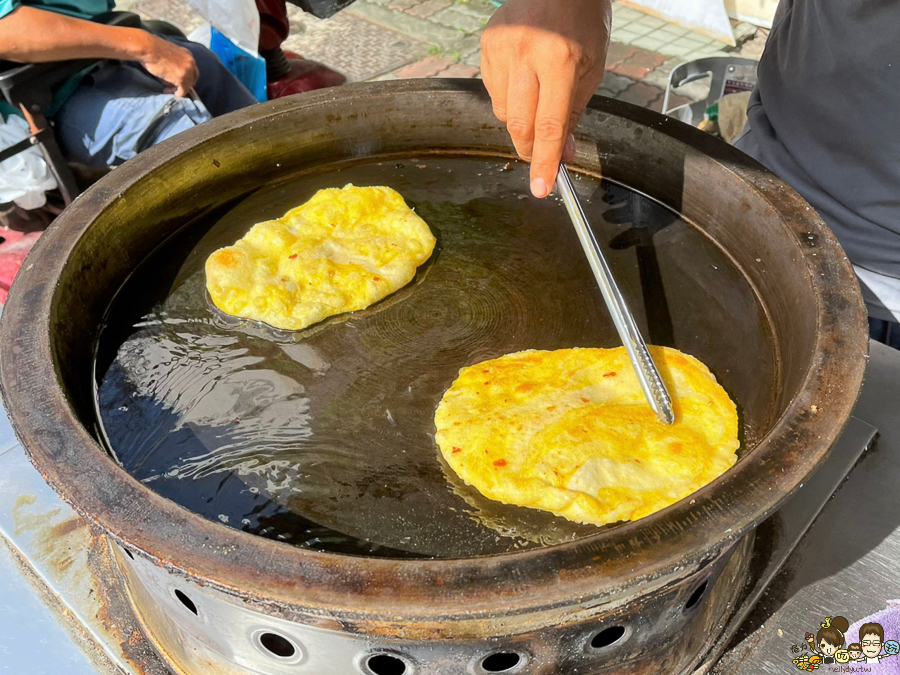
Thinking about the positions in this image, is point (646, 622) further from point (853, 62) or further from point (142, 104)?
point (142, 104)

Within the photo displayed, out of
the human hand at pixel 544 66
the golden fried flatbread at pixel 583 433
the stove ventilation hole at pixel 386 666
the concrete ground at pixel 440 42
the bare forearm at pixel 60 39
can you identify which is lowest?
the concrete ground at pixel 440 42

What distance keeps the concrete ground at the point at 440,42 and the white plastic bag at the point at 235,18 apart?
178cm

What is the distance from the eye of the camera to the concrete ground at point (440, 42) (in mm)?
6668

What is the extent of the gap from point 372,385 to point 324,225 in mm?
810

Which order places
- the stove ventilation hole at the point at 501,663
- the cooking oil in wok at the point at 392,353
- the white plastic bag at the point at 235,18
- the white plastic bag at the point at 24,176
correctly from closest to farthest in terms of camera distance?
the stove ventilation hole at the point at 501,663, the cooking oil in wok at the point at 392,353, the white plastic bag at the point at 24,176, the white plastic bag at the point at 235,18

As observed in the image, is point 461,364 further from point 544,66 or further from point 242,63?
point 242,63

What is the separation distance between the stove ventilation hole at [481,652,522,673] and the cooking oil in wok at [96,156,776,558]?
0.24 metres

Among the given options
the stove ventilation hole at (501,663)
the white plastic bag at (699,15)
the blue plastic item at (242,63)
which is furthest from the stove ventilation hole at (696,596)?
the white plastic bag at (699,15)

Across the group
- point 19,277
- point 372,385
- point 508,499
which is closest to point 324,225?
point 372,385

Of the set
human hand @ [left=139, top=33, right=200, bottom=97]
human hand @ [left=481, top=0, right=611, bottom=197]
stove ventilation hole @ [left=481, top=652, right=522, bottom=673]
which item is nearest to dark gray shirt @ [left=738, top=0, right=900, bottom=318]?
human hand @ [left=481, top=0, right=611, bottom=197]

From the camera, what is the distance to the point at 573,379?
2.22 m

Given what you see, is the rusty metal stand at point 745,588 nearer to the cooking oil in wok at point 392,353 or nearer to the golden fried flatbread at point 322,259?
the cooking oil in wok at point 392,353

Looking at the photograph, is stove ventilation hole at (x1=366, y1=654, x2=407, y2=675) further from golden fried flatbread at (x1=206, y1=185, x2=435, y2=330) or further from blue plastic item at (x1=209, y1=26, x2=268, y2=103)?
blue plastic item at (x1=209, y1=26, x2=268, y2=103)

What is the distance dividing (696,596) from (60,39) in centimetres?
393
